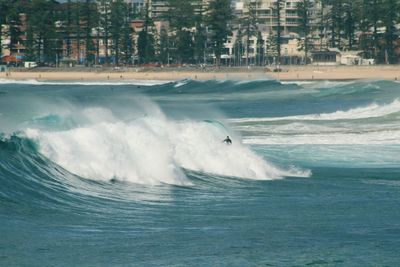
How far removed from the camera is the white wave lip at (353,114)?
169 feet

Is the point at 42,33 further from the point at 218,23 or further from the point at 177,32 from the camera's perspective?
the point at 218,23

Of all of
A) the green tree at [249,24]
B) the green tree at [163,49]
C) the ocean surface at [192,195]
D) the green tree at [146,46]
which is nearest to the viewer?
→ the ocean surface at [192,195]

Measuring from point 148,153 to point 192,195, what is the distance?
3335mm

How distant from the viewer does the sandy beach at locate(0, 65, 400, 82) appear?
10069cm

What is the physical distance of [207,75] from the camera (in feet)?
346

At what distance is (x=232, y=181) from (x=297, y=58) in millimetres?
102825

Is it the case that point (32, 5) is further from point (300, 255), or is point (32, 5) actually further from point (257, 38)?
point (300, 255)

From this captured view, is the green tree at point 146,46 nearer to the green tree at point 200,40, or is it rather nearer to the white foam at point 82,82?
the green tree at point 200,40

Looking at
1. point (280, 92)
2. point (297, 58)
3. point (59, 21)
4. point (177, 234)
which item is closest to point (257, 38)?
point (297, 58)

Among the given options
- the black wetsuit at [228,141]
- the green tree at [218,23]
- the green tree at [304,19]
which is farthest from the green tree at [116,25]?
the black wetsuit at [228,141]

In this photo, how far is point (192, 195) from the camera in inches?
955

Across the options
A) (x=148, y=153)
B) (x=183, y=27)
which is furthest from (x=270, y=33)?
(x=148, y=153)

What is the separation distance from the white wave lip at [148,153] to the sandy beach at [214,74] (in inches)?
2671

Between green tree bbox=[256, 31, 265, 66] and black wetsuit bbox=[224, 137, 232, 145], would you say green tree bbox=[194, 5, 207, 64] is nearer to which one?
green tree bbox=[256, 31, 265, 66]
